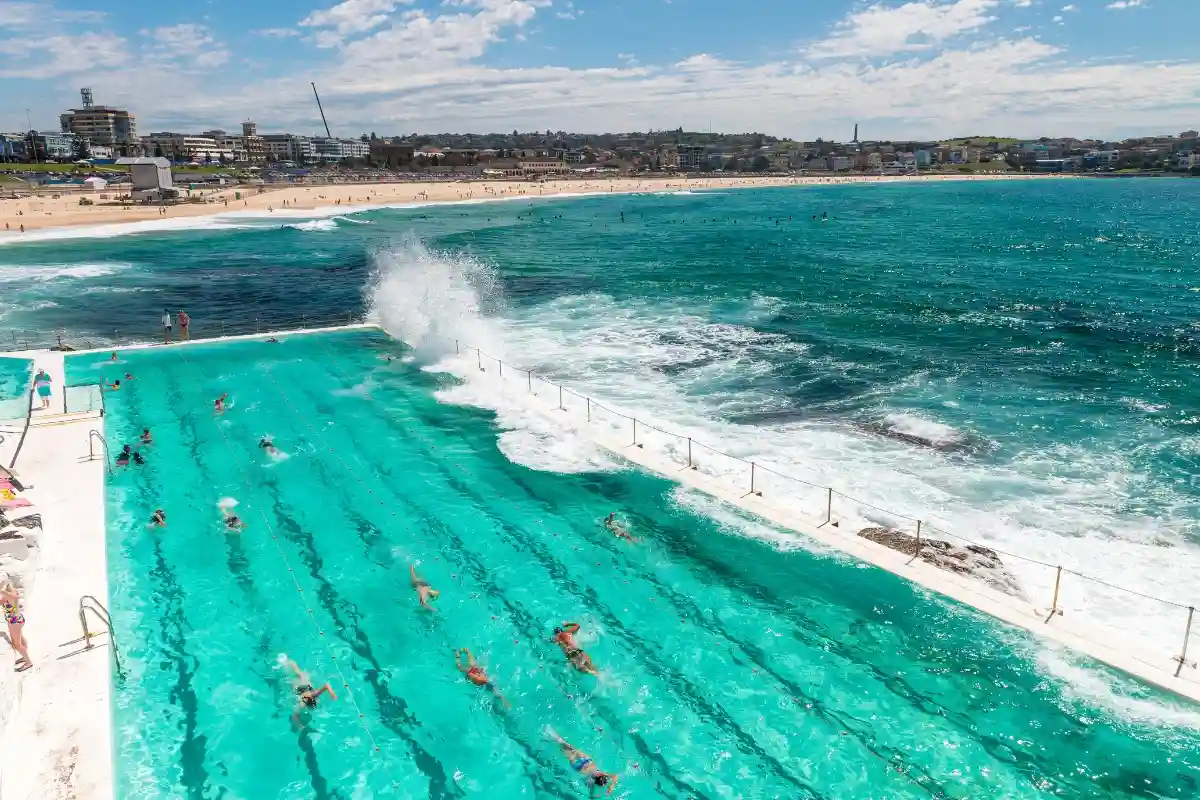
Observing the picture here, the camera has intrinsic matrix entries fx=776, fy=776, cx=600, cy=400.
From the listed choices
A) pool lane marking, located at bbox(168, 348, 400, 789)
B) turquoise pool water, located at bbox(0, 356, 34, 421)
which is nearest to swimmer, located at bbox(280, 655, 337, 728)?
pool lane marking, located at bbox(168, 348, 400, 789)

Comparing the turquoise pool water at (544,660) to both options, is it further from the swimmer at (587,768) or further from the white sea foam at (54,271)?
the white sea foam at (54,271)

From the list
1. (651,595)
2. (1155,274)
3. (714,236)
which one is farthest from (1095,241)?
(651,595)

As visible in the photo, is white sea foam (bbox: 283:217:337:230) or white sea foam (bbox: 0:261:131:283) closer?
white sea foam (bbox: 0:261:131:283)

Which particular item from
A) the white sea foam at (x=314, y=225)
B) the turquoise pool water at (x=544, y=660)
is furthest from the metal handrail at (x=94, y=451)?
the white sea foam at (x=314, y=225)

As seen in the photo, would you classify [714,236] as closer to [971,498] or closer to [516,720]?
[971,498]

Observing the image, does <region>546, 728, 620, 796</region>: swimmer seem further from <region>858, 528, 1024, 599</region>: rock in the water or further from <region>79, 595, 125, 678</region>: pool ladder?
<region>858, 528, 1024, 599</region>: rock in the water

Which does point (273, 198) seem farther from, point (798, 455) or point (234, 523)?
point (798, 455)

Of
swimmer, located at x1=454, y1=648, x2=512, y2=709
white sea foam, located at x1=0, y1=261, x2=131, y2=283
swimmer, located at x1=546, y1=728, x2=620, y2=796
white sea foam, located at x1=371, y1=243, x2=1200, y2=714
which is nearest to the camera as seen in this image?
swimmer, located at x1=546, y1=728, x2=620, y2=796
